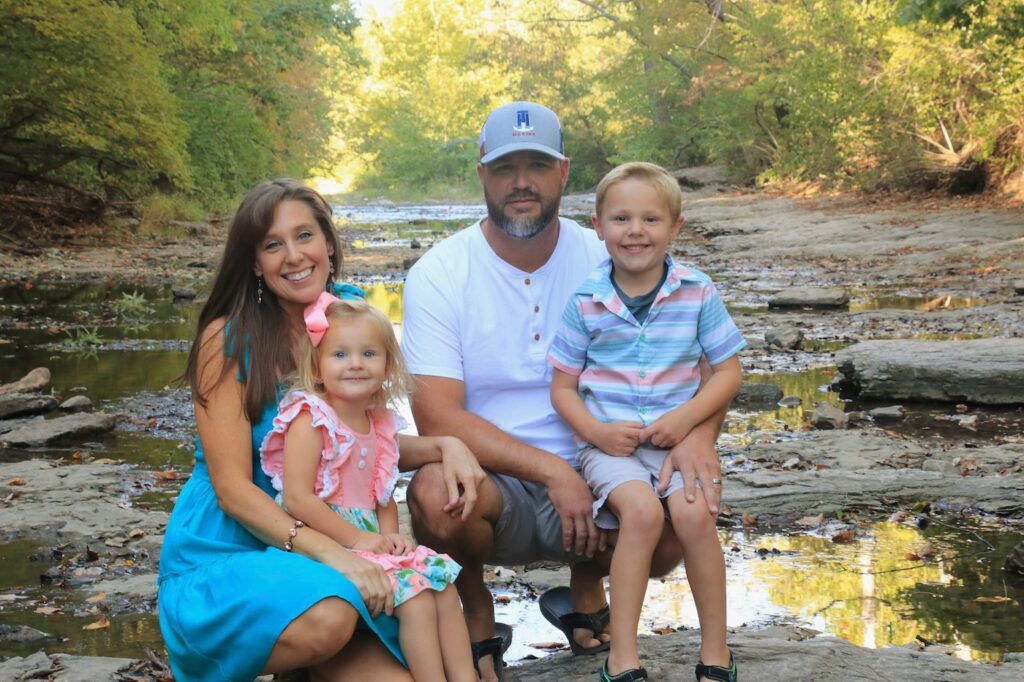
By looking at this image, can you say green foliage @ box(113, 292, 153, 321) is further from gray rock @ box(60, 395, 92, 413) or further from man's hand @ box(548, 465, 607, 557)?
man's hand @ box(548, 465, 607, 557)

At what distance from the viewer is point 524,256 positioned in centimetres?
387

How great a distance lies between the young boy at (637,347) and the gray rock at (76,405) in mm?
5138

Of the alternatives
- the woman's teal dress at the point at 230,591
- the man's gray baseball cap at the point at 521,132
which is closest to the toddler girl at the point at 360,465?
the woman's teal dress at the point at 230,591

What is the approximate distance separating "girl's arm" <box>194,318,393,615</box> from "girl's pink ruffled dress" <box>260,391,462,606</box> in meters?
0.06

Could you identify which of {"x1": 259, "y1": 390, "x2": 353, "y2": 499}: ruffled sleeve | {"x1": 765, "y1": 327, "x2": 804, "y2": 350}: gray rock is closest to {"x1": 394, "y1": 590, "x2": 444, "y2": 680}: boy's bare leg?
{"x1": 259, "y1": 390, "x2": 353, "y2": 499}: ruffled sleeve

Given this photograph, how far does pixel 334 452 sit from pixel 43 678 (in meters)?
1.18

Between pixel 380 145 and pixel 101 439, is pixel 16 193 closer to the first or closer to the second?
pixel 101 439

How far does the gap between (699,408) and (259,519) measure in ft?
4.35

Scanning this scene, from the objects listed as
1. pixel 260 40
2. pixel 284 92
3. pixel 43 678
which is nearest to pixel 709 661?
pixel 43 678

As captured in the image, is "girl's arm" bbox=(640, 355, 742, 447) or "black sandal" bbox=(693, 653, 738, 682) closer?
"black sandal" bbox=(693, 653, 738, 682)

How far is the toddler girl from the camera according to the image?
2928mm

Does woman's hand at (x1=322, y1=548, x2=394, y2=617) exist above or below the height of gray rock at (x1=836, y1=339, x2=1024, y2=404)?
above

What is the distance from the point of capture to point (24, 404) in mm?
7617

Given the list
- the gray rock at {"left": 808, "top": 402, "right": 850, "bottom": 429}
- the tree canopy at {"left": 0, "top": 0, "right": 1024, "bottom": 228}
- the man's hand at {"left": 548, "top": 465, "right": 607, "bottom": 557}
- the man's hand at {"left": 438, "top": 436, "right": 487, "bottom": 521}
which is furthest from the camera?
the tree canopy at {"left": 0, "top": 0, "right": 1024, "bottom": 228}
